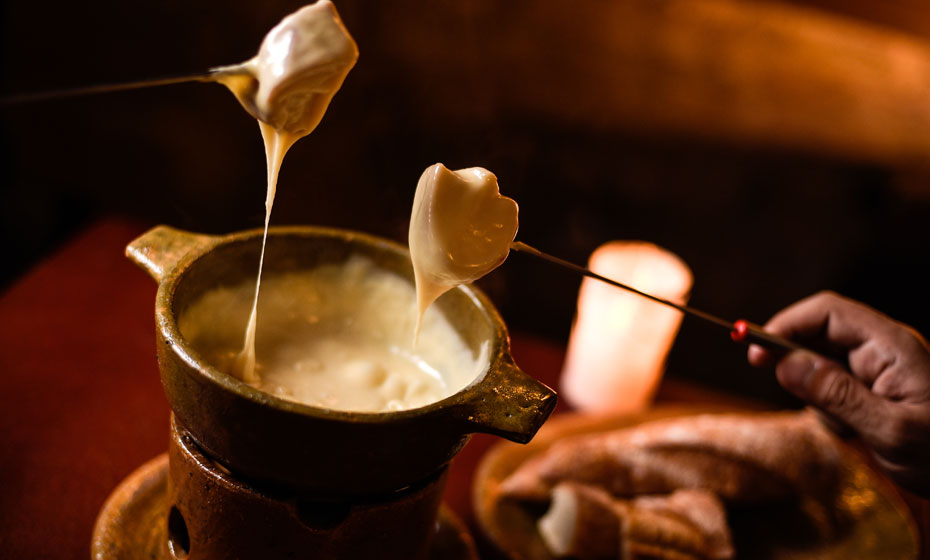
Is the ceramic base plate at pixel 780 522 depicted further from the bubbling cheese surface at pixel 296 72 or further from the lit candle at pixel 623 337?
the bubbling cheese surface at pixel 296 72

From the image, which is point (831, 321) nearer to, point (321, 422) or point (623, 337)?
point (623, 337)

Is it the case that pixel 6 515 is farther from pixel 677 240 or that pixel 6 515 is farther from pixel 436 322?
pixel 677 240

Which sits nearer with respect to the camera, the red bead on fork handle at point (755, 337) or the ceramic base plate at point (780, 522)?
the red bead on fork handle at point (755, 337)

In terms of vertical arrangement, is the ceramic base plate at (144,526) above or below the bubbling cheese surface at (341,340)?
below

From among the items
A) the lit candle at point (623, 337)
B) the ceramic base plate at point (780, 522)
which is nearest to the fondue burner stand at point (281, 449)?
the ceramic base plate at point (780, 522)

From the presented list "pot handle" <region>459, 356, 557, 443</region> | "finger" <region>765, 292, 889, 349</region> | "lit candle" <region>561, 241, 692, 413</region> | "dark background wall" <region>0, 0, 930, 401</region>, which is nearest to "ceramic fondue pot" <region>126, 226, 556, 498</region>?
"pot handle" <region>459, 356, 557, 443</region>

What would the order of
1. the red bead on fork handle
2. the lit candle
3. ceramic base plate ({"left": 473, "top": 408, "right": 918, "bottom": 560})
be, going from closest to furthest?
1. the red bead on fork handle
2. ceramic base plate ({"left": 473, "top": 408, "right": 918, "bottom": 560})
3. the lit candle

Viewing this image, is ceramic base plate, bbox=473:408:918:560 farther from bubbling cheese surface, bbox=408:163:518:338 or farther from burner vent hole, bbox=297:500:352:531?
bubbling cheese surface, bbox=408:163:518:338
